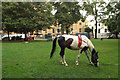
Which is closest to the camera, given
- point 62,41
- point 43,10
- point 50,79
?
point 50,79

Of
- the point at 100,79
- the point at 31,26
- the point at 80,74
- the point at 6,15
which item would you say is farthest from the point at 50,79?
the point at 6,15

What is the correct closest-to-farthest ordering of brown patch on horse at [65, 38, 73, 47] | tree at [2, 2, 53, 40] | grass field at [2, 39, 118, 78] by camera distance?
grass field at [2, 39, 118, 78] < brown patch on horse at [65, 38, 73, 47] < tree at [2, 2, 53, 40]

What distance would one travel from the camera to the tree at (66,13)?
43.1 meters

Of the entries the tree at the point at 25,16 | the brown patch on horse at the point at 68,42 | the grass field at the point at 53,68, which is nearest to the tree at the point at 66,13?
the tree at the point at 25,16

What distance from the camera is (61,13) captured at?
43.3 m

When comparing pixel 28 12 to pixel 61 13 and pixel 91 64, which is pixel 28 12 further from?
pixel 91 64

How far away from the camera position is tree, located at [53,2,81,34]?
43.1 metres

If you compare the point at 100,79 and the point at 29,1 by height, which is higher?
the point at 29,1

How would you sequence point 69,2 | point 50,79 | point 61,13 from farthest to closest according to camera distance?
point 69,2
point 61,13
point 50,79

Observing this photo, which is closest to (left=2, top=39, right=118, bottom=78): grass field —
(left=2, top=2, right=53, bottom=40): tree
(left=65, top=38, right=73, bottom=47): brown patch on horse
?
(left=65, top=38, right=73, bottom=47): brown patch on horse

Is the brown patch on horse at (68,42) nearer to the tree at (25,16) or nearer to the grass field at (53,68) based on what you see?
the grass field at (53,68)

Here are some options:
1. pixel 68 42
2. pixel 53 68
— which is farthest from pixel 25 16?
pixel 53 68

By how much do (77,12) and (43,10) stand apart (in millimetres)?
13215

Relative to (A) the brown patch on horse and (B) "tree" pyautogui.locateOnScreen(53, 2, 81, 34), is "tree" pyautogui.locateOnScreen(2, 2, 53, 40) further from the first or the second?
(A) the brown patch on horse
